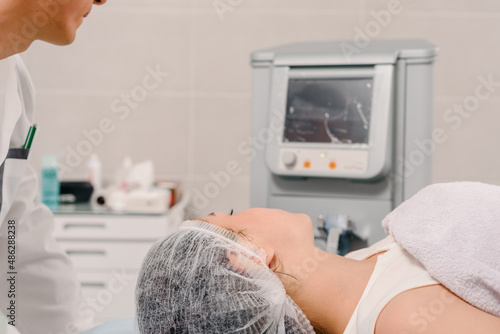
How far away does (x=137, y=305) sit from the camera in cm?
105

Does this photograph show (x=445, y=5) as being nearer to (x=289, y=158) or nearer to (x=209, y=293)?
(x=289, y=158)

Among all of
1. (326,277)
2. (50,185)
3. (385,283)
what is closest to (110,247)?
(50,185)

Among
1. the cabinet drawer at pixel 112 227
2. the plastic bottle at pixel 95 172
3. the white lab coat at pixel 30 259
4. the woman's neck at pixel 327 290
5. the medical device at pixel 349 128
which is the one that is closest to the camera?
the woman's neck at pixel 327 290

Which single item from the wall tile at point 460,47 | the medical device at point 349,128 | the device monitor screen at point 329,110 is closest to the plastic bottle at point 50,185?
the medical device at point 349,128

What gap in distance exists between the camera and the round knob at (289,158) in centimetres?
174

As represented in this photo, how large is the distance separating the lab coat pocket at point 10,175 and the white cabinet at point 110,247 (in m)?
1.15

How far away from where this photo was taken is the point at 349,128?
172 centimetres

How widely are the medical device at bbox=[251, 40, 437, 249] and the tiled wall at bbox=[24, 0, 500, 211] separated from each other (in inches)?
47.3

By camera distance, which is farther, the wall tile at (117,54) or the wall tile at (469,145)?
the wall tile at (117,54)

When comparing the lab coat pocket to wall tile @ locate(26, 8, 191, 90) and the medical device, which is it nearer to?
the medical device

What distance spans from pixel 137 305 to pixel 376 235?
0.93 m

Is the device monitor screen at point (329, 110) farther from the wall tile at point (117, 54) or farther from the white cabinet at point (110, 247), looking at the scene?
the wall tile at point (117, 54)

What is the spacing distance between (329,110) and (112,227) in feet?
4.22

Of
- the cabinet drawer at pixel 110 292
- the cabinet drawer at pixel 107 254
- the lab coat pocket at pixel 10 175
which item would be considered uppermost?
the lab coat pocket at pixel 10 175
